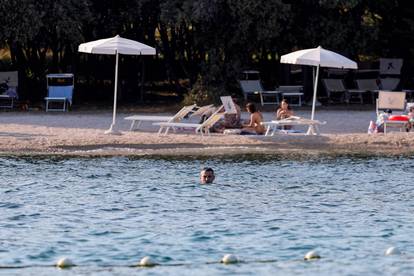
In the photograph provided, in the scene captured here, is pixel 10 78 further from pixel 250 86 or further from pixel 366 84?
pixel 366 84

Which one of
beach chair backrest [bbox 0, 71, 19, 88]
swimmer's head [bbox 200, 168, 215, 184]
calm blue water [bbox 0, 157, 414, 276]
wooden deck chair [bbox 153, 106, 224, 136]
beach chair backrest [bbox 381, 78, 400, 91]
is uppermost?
beach chair backrest [bbox 381, 78, 400, 91]

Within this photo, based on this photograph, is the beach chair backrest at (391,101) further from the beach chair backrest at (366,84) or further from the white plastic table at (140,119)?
the beach chair backrest at (366,84)

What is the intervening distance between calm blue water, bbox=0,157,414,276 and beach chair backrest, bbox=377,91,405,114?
2.95m

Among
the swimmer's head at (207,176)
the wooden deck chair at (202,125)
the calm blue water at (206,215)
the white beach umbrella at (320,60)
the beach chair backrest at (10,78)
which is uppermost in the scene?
the white beach umbrella at (320,60)

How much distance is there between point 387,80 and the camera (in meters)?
33.0

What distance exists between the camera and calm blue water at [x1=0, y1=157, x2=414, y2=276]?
44.9 ft

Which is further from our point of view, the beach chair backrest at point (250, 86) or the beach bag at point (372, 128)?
the beach chair backrest at point (250, 86)

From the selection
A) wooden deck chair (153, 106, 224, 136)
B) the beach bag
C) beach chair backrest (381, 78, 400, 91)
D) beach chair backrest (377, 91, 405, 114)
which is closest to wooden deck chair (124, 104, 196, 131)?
wooden deck chair (153, 106, 224, 136)

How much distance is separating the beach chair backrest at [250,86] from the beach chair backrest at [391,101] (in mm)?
6252

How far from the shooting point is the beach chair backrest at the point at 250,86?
101 feet

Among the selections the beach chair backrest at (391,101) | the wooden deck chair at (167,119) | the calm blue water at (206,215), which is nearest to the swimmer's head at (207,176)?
the calm blue water at (206,215)

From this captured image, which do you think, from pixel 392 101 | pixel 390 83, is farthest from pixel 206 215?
pixel 390 83

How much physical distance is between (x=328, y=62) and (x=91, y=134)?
16.3 feet

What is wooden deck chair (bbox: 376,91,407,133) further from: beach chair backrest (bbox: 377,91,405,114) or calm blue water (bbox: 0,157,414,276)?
calm blue water (bbox: 0,157,414,276)
